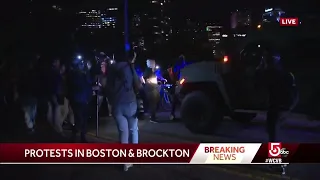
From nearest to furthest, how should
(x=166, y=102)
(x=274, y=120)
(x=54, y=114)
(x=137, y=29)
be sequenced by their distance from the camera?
(x=274, y=120) < (x=54, y=114) < (x=137, y=29) < (x=166, y=102)

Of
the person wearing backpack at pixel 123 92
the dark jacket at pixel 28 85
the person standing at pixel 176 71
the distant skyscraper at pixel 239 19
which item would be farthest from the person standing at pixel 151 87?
the person wearing backpack at pixel 123 92

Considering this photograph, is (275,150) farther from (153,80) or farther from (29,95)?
(29,95)

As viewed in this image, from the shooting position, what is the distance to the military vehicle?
25.6 ft

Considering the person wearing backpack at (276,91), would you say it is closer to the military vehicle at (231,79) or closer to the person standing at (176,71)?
the military vehicle at (231,79)

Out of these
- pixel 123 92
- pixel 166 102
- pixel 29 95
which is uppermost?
pixel 123 92

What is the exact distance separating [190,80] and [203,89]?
1.04 ft

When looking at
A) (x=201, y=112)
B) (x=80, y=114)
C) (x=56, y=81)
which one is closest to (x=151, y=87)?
(x=201, y=112)

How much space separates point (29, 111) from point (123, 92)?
137 inches

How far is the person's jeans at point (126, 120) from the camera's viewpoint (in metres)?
5.86

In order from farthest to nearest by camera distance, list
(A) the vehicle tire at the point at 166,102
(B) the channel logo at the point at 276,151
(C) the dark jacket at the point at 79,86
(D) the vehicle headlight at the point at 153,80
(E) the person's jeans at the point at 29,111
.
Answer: (A) the vehicle tire at the point at 166,102, (D) the vehicle headlight at the point at 153,80, (E) the person's jeans at the point at 29,111, (C) the dark jacket at the point at 79,86, (B) the channel logo at the point at 276,151

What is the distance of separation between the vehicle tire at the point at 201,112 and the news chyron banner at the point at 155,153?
7.91ft

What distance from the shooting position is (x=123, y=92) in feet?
19.1

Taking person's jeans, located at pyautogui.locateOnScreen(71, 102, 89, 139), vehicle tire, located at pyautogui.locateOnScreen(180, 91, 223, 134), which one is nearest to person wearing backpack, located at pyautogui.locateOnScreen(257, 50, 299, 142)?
vehicle tire, located at pyautogui.locateOnScreen(180, 91, 223, 134)

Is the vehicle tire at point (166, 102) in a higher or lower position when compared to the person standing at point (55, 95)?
lower
